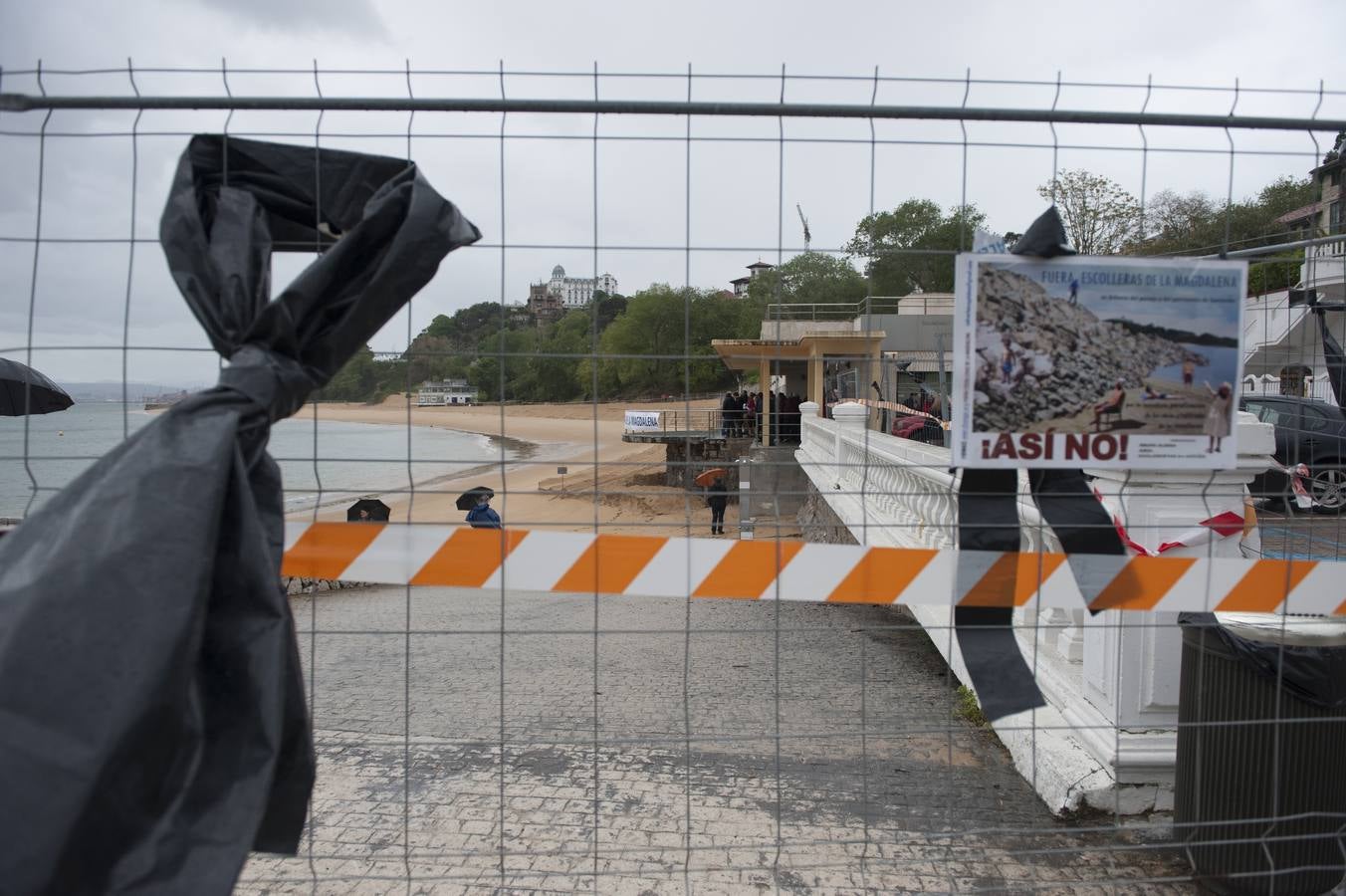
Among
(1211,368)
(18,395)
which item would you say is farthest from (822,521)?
(18,395)

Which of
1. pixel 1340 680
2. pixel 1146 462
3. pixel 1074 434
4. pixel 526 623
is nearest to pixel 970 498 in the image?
pixel 1074 434

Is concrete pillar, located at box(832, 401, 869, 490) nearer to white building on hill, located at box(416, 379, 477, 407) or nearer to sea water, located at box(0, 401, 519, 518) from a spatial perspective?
sea water, located at box(0, 401, 519, 518)

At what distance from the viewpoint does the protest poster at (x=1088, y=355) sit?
242 cm

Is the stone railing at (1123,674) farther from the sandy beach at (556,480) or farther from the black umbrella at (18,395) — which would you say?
the black umbrella at (18,395)

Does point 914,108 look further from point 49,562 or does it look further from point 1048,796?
point 1048,796

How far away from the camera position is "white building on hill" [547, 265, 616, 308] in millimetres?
2586

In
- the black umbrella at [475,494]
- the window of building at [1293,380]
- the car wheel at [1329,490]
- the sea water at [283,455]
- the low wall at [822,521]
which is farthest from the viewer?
the low wall at [822,521]

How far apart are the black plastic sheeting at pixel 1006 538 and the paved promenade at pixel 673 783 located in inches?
9.9

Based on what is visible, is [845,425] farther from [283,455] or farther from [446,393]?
[446,393]

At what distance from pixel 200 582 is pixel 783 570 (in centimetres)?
156

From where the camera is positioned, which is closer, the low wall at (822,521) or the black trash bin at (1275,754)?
the black trash bin at (1275,754)

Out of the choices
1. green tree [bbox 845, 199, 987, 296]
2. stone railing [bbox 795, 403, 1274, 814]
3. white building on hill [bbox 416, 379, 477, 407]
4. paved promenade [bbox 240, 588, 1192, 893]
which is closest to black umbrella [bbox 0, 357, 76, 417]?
paved promenade [bbox 240, 588, 1192, 893]

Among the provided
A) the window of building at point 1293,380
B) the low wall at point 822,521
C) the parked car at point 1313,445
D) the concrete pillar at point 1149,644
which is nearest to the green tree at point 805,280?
the concrete pillar at point 1149,644

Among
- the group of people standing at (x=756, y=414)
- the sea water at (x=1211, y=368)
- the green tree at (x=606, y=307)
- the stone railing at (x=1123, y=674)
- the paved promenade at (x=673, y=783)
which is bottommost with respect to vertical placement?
the paved promenade at (x=673, y=783)
